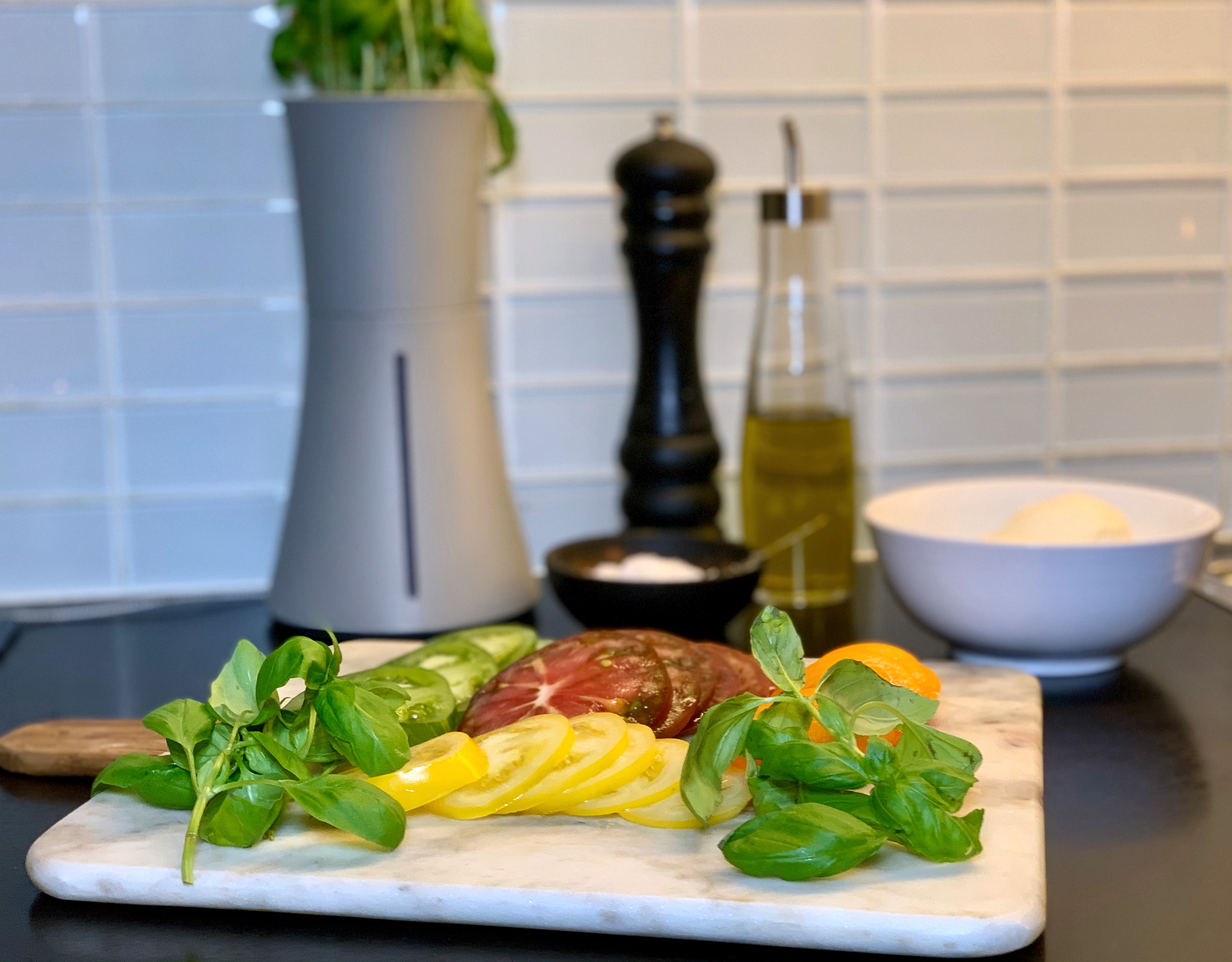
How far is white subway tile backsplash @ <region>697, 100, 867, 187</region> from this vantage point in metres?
1.20

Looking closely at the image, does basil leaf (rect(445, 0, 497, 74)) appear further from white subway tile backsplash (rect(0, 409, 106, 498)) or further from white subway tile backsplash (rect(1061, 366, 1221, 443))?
white subway tile backsplash (rect(1061, 366, 1221, 443))

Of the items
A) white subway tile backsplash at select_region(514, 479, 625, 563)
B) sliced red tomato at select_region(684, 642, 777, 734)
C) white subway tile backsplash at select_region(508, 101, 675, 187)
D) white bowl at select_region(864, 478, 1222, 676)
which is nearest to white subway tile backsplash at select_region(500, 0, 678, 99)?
white subway tile backsplash at select_region(508, 101, 675, 187)

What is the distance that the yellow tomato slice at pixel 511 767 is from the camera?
65cm

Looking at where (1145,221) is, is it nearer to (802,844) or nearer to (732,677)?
(732,677)

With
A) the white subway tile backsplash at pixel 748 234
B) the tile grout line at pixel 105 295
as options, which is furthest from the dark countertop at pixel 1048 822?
the white subway tile backsplash at pixel 748 234

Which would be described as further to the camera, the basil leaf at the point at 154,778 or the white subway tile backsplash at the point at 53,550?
the white subway tile backsplash at the point at 53,550

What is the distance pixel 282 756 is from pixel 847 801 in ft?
0.83

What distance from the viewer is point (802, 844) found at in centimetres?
57

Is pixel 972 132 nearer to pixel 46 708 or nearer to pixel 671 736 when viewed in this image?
pixel 671 736

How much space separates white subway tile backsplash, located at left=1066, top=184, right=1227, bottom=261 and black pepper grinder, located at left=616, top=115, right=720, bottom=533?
0.36 m

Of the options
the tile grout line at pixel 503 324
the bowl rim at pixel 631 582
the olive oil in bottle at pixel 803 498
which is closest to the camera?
the bowl rim at pixel 631 582

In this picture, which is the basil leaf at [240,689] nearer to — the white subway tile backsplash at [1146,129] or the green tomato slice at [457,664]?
the green tomato slice at [457,664]

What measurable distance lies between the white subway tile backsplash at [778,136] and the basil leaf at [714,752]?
27.8 inches

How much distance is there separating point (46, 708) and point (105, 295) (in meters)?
0.40
